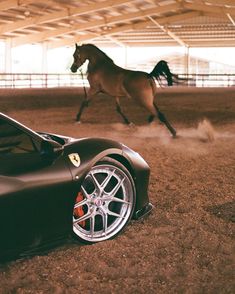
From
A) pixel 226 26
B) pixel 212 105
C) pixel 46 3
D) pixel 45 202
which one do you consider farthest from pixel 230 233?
pixel 226 26

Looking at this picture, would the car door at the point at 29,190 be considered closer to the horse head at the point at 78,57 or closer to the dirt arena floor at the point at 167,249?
the dirt arena floor at the point at 167,249

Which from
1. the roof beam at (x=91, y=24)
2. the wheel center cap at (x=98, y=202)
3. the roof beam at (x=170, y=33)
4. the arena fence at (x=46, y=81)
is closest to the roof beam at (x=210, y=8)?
the roof beam at (x=91, y=24)

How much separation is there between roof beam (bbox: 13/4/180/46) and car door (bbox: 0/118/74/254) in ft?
113

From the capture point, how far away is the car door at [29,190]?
336 cm

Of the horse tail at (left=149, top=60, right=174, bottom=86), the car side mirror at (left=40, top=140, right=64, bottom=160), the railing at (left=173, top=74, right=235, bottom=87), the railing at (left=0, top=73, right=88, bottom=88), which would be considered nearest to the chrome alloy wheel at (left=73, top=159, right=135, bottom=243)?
the car side mirror at (left=40, top=140, right=64, bottom=160)

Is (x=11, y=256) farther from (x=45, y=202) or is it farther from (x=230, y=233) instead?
(x=230, y=233)

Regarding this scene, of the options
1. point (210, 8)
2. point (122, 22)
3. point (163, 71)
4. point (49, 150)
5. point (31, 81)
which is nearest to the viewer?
point (49, 150)

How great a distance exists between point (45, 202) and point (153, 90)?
876cm

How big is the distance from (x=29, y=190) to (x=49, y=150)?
1.14 feet

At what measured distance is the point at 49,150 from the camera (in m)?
3.66

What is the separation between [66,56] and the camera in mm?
53688

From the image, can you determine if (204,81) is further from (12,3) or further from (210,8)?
(12,3)

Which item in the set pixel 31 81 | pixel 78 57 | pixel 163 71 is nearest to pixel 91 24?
pixel 31 81

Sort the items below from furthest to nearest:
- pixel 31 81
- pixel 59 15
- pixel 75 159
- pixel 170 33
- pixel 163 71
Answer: pixel 170 33 < pixel 31 81 < pixel 59 15 < pixel 163 71 < pixel 75 159
